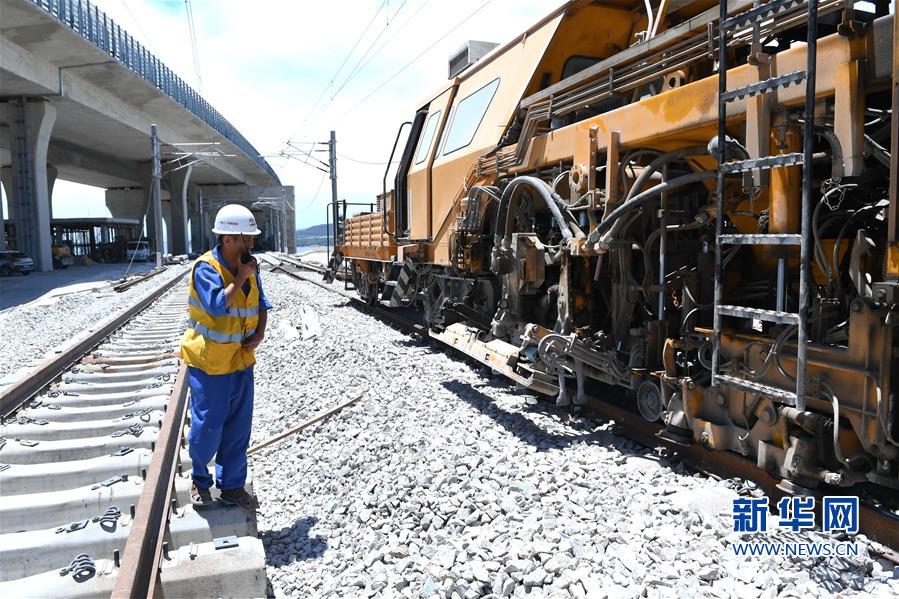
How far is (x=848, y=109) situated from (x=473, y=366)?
523 centimetres

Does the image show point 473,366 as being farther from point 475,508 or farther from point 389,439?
point 475,508

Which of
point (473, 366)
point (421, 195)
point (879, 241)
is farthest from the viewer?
point (421, 195)

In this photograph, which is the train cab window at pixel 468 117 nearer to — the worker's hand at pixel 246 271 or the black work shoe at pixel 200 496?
the worker's hand at pixel 246 271

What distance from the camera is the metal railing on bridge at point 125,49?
2238 cm

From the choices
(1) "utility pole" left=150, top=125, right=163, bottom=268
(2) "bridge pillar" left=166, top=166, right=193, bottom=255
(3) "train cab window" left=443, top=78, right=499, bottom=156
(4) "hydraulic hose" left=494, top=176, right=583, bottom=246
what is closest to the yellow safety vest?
(4) "hydraulic hose" left=494, top=176, right=583, bottom=246

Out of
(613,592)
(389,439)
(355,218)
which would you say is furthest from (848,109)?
(355,218)

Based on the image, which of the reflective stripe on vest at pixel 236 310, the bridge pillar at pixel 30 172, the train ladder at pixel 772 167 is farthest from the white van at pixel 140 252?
the train ladder at pixel 772 167

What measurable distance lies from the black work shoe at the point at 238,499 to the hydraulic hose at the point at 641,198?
2809 mm

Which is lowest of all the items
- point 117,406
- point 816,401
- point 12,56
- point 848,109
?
point 117,406

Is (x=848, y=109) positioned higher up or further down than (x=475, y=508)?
higher up

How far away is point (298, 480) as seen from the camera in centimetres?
459

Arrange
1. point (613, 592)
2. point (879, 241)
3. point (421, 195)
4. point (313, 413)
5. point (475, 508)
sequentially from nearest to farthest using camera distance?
1. point (613, 592)
2. point (879, 241)
3. point (475, 508)
4. point (313, 413)
5. point (421, 195)

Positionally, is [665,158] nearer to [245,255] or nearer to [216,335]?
[245,255]

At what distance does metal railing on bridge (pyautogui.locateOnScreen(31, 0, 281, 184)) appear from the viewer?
22.4m
